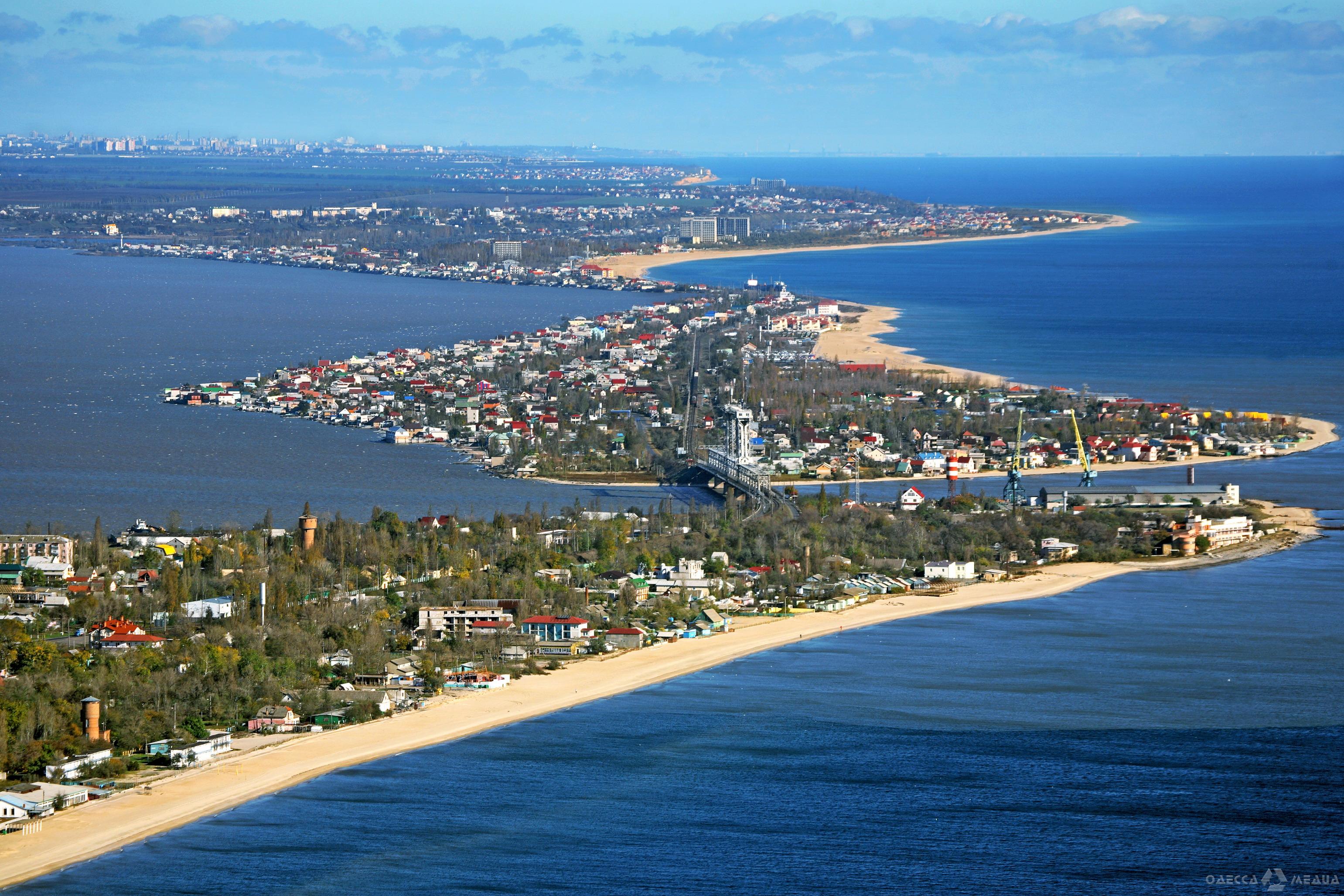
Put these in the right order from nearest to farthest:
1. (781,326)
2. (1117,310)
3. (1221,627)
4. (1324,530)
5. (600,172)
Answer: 1. (1221,627)
2. (1324,530)
3. (781,326)
4. (1117,310)
5. (600,172)

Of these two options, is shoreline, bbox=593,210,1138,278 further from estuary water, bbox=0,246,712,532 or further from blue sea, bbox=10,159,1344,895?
blue sea, bbox=10,159,1344,895

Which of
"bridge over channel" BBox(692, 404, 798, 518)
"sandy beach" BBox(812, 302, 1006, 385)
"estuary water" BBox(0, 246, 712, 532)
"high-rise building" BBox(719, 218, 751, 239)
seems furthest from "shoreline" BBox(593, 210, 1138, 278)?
"bridge over channel" BBox(692, 404, 798, 518)

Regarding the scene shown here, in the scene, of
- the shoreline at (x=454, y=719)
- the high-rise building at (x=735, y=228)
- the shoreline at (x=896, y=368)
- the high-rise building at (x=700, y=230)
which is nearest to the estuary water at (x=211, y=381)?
the shoreline at (x=896, y=368)

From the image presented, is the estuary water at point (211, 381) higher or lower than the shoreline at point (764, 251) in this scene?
lower

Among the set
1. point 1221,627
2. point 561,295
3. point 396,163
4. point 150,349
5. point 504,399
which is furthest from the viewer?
point 396,163

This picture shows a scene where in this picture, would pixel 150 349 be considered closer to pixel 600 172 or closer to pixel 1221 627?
pixel 1221 627

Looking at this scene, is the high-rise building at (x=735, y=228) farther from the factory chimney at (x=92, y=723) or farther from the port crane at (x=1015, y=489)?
the factory chimney at (x=92, y=723)

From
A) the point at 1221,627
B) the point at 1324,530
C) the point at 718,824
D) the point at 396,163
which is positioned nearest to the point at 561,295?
the point at 1324,530
